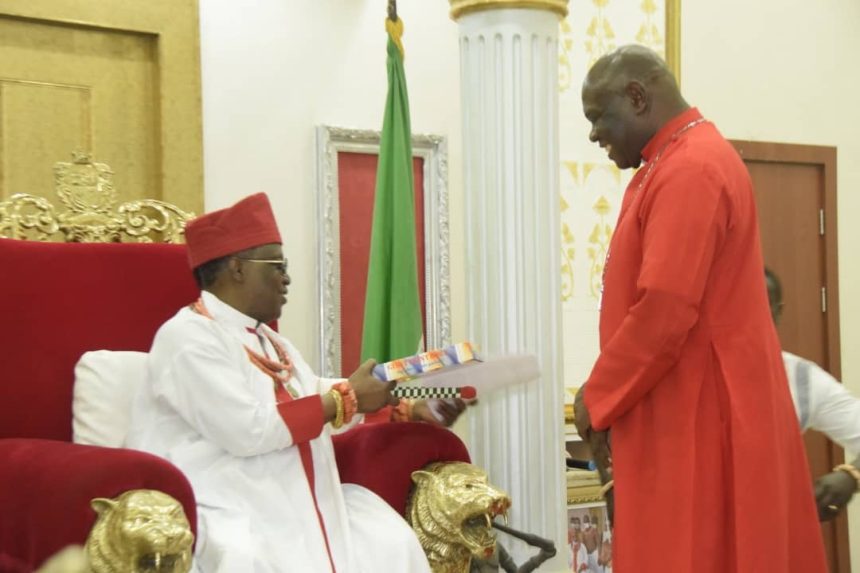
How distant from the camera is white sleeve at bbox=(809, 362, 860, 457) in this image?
108 inches

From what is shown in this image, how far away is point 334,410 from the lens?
8.89 ft

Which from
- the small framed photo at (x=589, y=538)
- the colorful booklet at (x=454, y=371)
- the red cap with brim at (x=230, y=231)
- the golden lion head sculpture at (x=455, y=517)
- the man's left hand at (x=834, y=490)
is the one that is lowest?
the small framed photo at (x=589, y=538)

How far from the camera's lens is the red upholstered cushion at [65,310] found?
9.48 ft

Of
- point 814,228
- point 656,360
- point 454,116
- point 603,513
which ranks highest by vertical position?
point 454,116

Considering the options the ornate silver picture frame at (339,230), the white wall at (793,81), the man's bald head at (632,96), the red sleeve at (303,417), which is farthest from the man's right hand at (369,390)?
the white wall at (793,81)

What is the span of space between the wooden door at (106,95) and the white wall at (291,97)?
0.10m

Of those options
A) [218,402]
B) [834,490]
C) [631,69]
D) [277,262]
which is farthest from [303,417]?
[834,490]

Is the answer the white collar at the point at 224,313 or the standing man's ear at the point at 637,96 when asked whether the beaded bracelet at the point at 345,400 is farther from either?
the standing man's ear at the point at 637,96

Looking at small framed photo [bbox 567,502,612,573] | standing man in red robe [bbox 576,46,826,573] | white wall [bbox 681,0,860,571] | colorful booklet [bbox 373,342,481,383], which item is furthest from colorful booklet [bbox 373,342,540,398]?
white wall [bbox 681,0,860,571]

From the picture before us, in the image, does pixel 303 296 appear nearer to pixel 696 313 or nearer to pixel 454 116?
pixel 454 116

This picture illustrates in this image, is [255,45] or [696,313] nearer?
[696,313]

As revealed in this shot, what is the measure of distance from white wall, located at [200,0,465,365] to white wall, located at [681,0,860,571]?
1.64 m

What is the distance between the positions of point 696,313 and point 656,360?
135mm

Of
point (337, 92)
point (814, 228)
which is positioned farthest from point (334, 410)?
point (814, 228)
